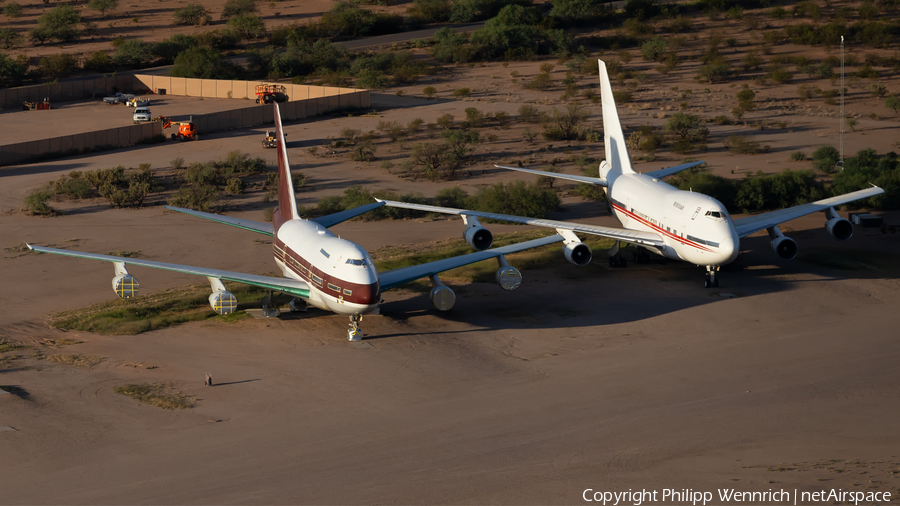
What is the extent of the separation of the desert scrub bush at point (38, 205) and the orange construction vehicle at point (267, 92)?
39.3 metres

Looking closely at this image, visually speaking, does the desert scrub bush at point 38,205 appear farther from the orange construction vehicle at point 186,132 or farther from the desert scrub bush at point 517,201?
the desert scrub bush at point 517,201

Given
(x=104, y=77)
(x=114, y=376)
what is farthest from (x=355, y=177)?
(x=104, y=77)

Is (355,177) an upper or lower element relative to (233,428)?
lower

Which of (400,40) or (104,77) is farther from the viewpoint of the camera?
(400,40)

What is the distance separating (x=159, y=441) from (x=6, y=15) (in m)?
140

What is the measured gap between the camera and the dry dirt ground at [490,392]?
1003 inches

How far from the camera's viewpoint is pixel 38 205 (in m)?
61.1

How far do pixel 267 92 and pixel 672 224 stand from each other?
6920 centimetres

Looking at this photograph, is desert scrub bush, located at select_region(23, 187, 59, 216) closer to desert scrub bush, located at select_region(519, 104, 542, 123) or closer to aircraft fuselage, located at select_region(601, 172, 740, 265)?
aircraft fuselage, located at select_region(601, 172, 740, 265)

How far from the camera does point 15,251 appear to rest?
52.1 m

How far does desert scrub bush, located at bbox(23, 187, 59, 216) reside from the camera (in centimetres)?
6119

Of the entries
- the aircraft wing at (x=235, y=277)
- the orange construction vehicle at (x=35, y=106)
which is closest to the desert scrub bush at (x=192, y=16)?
the orange construction vehicle at (x=35, y=106)

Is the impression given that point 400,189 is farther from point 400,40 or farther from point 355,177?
point 400,40

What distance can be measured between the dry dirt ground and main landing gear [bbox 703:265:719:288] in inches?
17.7
